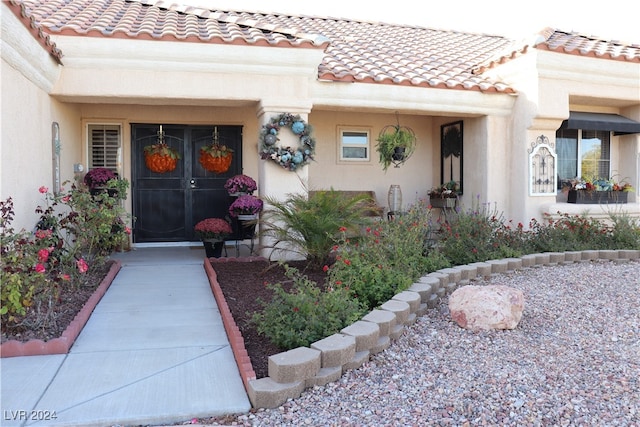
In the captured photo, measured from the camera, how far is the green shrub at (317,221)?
660 cm

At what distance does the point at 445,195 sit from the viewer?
10.0m

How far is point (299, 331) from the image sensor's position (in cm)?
386

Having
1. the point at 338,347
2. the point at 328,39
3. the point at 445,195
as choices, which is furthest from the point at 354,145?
the point at 338,347

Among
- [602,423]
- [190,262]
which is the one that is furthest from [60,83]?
[602,423]

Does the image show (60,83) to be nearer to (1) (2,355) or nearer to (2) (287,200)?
(2) (287,200)

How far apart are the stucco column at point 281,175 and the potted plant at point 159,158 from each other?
6.94 feet

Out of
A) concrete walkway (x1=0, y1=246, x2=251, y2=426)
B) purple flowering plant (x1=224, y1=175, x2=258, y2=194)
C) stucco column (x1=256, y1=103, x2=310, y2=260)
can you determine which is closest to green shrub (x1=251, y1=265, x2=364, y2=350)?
concrete walkway (x1=0, y1=246, x2=251, y2=426)

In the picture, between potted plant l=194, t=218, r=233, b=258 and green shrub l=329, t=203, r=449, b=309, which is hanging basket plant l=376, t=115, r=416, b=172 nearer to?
green shrub l=329, t=203, r=449, b=309

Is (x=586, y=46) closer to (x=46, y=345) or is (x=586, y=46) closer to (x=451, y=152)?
(x=451, y=152)

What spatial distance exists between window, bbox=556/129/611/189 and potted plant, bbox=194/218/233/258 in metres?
6.66

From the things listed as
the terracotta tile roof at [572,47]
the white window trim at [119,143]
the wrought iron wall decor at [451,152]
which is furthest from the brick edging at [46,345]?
the terracotta tile roof at [572,47]

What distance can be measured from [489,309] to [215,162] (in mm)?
6145

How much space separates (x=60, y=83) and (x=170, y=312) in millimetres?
3808

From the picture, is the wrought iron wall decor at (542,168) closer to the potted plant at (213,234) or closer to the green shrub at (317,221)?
the green shrub at (317,221)
